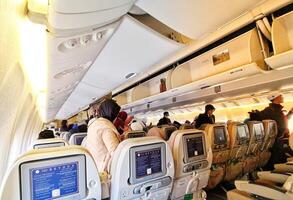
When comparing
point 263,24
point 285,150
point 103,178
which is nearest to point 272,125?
point 285,150

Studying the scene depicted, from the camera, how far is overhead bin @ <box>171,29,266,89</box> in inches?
116

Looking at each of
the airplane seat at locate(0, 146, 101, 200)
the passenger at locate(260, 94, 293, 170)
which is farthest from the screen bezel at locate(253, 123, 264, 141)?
the airplane seat at locate(0, 146, 101, 200)

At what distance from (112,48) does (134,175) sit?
1.30m

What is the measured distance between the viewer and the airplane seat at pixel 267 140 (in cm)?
522

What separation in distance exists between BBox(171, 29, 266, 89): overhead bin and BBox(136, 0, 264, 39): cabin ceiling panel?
3.64 ft

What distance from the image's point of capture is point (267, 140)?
529cm

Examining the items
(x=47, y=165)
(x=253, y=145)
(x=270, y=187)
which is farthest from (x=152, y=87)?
(x=47, y=165)

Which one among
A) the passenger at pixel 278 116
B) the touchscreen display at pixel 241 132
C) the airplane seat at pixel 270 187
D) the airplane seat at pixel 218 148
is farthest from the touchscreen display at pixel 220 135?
the passenger at pixel 278 116

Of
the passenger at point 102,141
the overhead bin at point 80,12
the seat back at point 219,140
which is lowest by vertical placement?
the seat back at point 219,140

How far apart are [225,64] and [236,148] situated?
1826 millimetres

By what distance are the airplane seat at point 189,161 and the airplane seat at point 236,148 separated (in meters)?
2.12

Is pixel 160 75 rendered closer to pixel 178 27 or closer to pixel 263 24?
pixel 263 24

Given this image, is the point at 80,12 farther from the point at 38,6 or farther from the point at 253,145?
the point at 253,145

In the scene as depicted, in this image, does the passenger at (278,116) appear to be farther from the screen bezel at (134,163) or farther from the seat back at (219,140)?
the screen bezel at (134,163)
